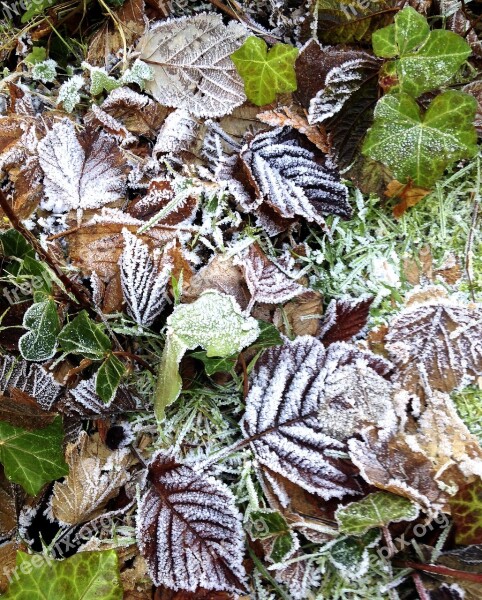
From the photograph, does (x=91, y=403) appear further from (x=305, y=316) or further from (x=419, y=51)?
(x=419, y=51)

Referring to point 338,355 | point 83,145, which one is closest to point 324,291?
point 338,355

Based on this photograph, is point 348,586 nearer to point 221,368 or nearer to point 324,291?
point 221,368

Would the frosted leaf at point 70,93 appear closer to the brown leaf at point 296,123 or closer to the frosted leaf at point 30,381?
the brown leaf at point 296,123

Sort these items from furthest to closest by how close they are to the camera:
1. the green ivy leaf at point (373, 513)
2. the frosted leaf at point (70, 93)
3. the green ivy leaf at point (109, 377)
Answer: the frosted leaf at point (70, 93) → the green ivy leaf at point (109, 377) → the green ivy leaf at point (373, 513)

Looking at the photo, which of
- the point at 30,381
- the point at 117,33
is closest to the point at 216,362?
the point at 30,381

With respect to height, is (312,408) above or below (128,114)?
below

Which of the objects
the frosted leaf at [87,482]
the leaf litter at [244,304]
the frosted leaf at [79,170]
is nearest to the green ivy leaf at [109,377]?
the leaf litter at [244,304]
